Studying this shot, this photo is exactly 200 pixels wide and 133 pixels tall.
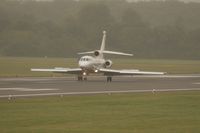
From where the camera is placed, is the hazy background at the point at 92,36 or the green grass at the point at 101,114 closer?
the green grass at the point at 101,114

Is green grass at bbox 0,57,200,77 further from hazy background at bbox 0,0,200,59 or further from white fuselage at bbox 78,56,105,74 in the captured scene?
hazy background at bbox 0,0,200,59

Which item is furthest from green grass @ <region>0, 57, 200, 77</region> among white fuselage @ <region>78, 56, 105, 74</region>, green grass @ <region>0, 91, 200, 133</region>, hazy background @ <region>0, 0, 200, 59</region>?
green grass @ <region>0, 91, 200, 133</region>

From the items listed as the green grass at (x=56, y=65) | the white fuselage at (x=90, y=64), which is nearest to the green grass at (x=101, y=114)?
the white fuselage at (x=90, y=64)

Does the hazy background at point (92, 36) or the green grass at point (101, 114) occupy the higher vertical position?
the hazy background at point (92, 36)

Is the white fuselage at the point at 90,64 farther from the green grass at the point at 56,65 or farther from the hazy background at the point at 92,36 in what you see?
the hazy background at the point at 92,36

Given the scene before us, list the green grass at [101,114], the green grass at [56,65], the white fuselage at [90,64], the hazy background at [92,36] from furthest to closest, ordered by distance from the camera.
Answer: the hazy background at [92,36]
the green grass at [56,65]
the white fuselage at [90,64]
the green grass at [101,114]

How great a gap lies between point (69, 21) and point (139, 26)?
611 inches

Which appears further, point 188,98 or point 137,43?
point 137,43

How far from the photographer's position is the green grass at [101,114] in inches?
942

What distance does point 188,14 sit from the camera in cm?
19425

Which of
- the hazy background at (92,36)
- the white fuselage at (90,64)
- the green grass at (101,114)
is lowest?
the green grass at (101,114)

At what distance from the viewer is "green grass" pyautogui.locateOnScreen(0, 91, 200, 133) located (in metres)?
23.9

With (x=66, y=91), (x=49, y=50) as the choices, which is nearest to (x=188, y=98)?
(x=66, y=91)

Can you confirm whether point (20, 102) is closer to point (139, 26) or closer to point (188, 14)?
point (139, 26)
